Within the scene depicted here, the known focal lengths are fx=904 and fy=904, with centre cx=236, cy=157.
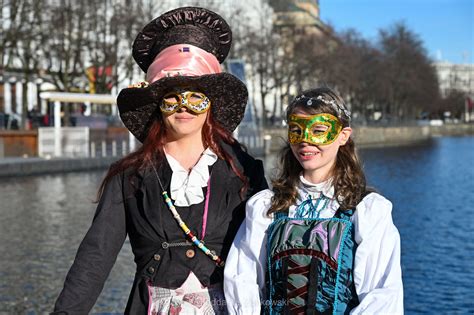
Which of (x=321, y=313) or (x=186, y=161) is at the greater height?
(x=186, y=161)

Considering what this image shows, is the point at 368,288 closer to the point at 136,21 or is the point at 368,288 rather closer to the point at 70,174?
the point at 70,174

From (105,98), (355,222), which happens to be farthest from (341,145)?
(105,98)

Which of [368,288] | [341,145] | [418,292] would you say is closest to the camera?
[368,288]

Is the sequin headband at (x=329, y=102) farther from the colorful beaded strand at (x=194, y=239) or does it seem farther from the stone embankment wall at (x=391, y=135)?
the stone embankment wall at (x=391, y=135)

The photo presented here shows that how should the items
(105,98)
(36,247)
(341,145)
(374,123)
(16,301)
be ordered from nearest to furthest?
(341,145) < (16,301) < (36,247) < (105,98) < (374,123)

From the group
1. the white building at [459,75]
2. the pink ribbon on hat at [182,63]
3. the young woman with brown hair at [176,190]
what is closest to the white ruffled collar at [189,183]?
the young woman with brown hair at [176,190]

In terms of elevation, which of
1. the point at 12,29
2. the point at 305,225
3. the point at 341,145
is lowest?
the point at 305,225

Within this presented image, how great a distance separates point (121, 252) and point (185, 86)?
32.5 feet

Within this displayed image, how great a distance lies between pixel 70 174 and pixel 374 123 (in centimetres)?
4780

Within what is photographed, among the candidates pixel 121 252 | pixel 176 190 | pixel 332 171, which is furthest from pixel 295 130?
pixel 121 252

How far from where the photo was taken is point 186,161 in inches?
142

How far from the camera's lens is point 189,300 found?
3418 mm

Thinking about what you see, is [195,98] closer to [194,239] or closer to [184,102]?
[184,102]

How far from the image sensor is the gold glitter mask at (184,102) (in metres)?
3.54
